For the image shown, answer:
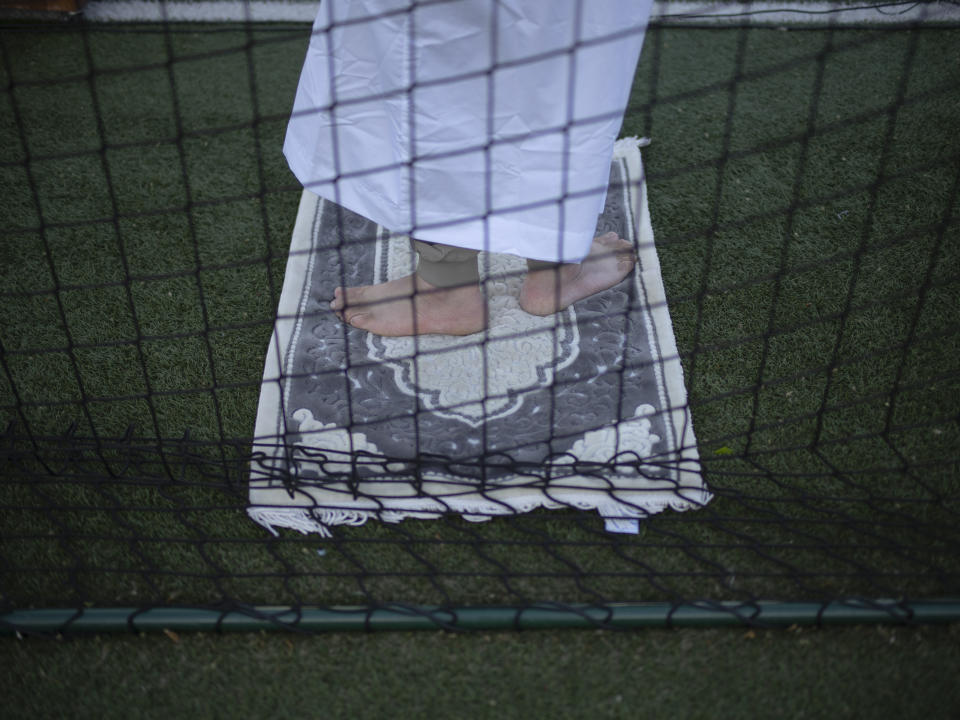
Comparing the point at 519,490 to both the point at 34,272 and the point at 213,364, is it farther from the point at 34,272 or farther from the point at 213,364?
the point at 34,272

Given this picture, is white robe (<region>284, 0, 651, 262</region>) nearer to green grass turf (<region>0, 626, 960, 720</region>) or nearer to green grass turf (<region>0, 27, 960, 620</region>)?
green grass turf (<region>0, 27, 960, 620</region>)

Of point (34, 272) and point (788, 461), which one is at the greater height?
point (34, 272)

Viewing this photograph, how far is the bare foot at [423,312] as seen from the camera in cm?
125

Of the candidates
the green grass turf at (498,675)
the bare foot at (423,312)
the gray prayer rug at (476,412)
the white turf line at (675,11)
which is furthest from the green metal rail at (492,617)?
the white turf line at (675,11)

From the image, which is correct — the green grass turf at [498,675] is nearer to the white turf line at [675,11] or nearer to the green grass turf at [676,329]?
the green grass turf at [676,329]

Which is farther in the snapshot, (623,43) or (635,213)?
(635,213)

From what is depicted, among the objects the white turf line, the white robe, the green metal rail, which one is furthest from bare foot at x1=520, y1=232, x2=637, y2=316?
the white turf line

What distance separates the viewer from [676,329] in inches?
49.5

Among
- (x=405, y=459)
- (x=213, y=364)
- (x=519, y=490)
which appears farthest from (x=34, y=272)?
(x=519, y=490)

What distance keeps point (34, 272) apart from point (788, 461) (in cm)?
123

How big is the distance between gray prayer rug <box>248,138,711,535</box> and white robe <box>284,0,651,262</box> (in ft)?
0.37

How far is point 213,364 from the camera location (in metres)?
1.22

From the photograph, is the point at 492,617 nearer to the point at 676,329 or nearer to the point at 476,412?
the point at 476,412

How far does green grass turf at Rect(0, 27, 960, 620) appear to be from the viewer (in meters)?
0.98
